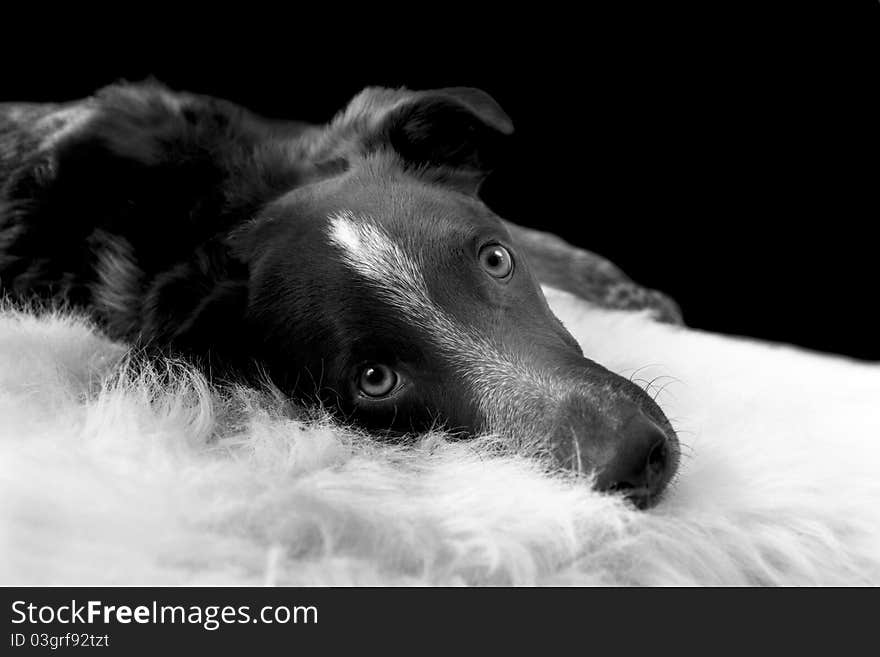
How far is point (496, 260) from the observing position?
54.8 inches

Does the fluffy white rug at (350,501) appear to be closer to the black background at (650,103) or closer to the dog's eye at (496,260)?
the dog's eye at (496,260)

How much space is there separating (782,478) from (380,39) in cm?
209

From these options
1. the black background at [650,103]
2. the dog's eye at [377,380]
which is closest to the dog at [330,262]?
the dog's eye at [377,380]

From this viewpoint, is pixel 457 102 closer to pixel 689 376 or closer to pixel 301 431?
pixel 689 376

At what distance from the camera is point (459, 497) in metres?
0.99

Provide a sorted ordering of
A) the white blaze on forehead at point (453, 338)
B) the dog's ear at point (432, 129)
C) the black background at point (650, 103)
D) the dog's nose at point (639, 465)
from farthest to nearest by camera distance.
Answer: the black background at point (650, 103)
the dog's ear at point (432, 129)
the white blaze on forehead at point (453, 338)
the dog's nose at point (639, 465)

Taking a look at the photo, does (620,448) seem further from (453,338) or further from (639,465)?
A: (453,338)

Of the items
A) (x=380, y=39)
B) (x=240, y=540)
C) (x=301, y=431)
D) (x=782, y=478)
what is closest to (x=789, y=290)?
(x=380, y=39)

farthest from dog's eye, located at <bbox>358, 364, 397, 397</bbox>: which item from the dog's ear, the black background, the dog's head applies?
the black background

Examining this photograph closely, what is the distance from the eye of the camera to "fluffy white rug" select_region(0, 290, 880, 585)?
0.86 metres

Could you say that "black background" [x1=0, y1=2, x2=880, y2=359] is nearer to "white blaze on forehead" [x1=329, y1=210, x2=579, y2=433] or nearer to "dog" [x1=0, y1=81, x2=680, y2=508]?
"dog" [x1=0, y1=81, x2=680, y2=508]

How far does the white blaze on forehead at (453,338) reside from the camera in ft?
3.86

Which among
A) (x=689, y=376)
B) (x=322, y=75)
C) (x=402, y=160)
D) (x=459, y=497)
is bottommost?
(x=459, y=497)
